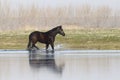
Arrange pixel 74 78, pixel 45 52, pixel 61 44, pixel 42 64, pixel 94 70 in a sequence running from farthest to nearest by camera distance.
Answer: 1. pixel 61 44
2. pixel 45 52
3. pixel 42 64
4. pixel 94 70
5. pixel 74 78

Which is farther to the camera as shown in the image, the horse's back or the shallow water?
the horse's back

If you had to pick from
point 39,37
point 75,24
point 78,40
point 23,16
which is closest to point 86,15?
point 75,24

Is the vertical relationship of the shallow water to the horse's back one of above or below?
below

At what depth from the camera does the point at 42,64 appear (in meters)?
16.1

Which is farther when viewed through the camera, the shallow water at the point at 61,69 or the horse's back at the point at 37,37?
the horse's back at the point at 37,37

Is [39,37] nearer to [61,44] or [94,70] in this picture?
[61,44]

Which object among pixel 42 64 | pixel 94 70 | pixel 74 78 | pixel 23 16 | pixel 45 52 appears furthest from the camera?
pixel 23 16

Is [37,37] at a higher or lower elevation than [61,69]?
higher

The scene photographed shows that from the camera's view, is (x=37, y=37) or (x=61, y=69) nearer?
(x=61, y=69)

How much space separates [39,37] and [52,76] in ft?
33.8

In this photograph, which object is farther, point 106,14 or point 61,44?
point 106,14

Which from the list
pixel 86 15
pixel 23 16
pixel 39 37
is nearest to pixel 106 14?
pixel 86 15

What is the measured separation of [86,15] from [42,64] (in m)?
30.9

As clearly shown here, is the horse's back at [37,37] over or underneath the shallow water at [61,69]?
over
